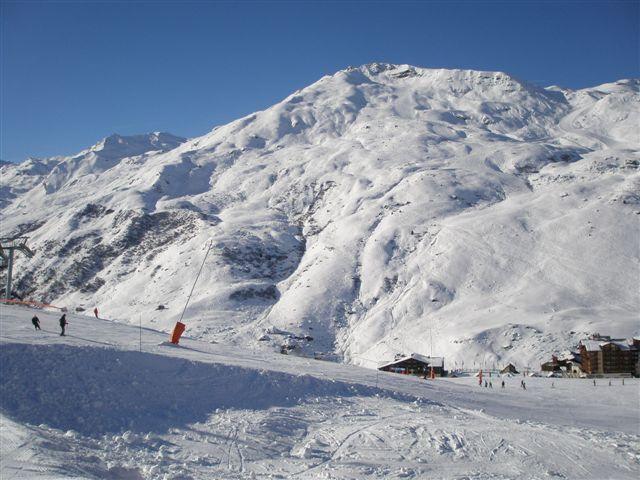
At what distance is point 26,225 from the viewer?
189m

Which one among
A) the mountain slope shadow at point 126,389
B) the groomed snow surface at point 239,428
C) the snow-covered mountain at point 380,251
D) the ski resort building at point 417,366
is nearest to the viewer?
the groomed snow surface at point 239,428

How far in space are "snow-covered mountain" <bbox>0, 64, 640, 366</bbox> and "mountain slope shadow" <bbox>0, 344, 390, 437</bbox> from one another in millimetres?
61556

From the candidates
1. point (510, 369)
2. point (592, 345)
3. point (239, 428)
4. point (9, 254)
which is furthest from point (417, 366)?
point (239, 428)

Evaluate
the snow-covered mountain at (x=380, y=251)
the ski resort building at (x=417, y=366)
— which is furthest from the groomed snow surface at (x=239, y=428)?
the snow-covered mountain at (x=380, y=251)

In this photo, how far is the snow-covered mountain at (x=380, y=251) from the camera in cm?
9394

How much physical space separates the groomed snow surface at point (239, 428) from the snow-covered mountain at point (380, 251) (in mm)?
59881

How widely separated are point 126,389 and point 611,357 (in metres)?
67.6

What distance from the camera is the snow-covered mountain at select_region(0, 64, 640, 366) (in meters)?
93.9

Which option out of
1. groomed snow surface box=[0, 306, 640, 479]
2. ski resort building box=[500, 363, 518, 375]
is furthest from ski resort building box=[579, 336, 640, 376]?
groomed snow surface box=[0, 306, 640, 479]

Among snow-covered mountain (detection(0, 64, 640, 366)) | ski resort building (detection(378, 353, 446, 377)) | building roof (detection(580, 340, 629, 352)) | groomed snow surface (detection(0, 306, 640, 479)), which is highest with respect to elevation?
snow-covered mountain (detection(0, 64, 640, 366))

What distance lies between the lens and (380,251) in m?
122

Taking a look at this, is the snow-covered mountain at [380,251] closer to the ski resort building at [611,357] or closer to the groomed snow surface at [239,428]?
the ski resort building at [611,357]

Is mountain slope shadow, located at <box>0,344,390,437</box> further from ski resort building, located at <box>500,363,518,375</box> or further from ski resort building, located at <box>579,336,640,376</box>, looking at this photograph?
ski resort building, located at <box>579,336,640,376</box>

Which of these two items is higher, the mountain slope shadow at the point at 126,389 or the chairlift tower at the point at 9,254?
the chairlift tower at the point at 9,254
